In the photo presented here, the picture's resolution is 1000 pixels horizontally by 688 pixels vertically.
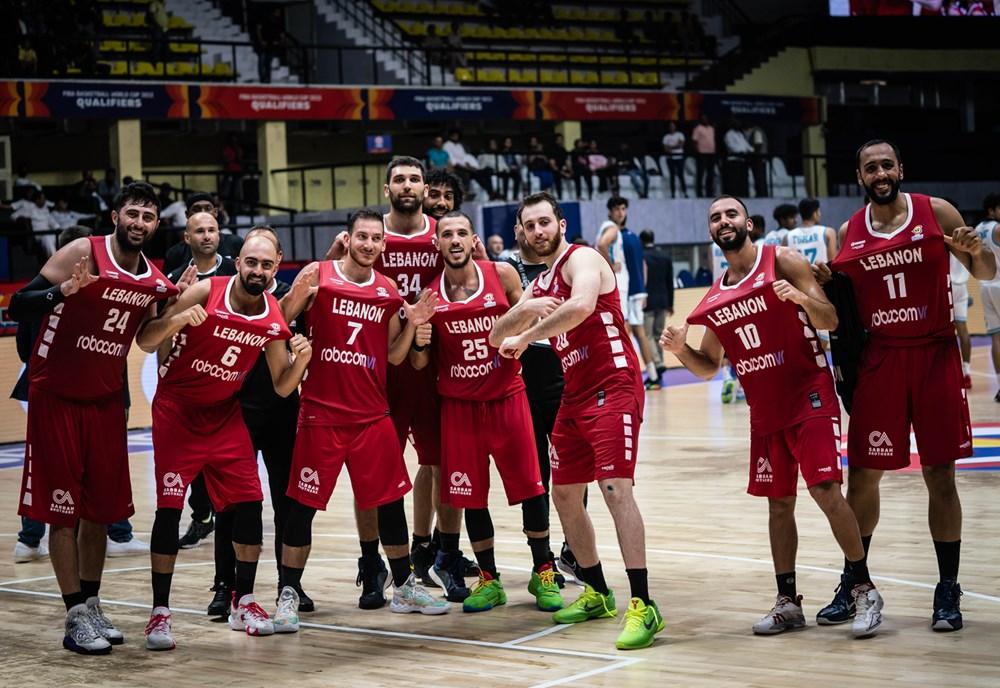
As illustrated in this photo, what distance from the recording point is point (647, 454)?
12383 millimetres

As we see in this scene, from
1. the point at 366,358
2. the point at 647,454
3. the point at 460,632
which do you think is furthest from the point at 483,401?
the point at 647,454

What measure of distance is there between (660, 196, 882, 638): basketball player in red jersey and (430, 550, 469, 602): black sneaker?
1.71 metres

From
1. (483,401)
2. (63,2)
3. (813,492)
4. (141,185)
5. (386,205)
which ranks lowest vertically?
(813,492)

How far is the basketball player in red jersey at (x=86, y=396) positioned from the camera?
256 inches

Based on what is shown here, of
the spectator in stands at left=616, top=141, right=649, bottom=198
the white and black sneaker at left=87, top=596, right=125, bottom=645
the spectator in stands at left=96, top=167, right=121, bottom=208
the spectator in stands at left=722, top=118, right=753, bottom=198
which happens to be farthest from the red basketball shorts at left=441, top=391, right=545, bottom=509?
the spectator in stands at left=722, top=118, right=753, bottom=198

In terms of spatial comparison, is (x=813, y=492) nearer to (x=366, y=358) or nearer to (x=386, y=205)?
(x=366, y=358)

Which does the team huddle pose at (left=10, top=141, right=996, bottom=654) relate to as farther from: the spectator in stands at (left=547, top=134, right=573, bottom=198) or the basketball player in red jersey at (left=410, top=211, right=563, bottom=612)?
the spectator in stands at (left=547, top=134, right=573, bottom=198)

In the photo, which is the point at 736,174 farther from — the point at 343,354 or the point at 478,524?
the point at 343,354

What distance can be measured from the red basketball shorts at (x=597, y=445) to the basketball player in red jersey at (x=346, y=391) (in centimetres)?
80

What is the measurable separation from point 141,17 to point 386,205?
6.59 metres

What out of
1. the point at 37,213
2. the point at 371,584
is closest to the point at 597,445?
the point at 371,584

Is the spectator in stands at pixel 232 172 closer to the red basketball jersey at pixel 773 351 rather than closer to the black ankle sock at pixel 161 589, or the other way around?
the black ankle sock at pixel 161 589

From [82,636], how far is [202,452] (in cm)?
98

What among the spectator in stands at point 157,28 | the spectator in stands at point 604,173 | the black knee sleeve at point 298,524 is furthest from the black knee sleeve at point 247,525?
the spectator in stands at point 157,28
